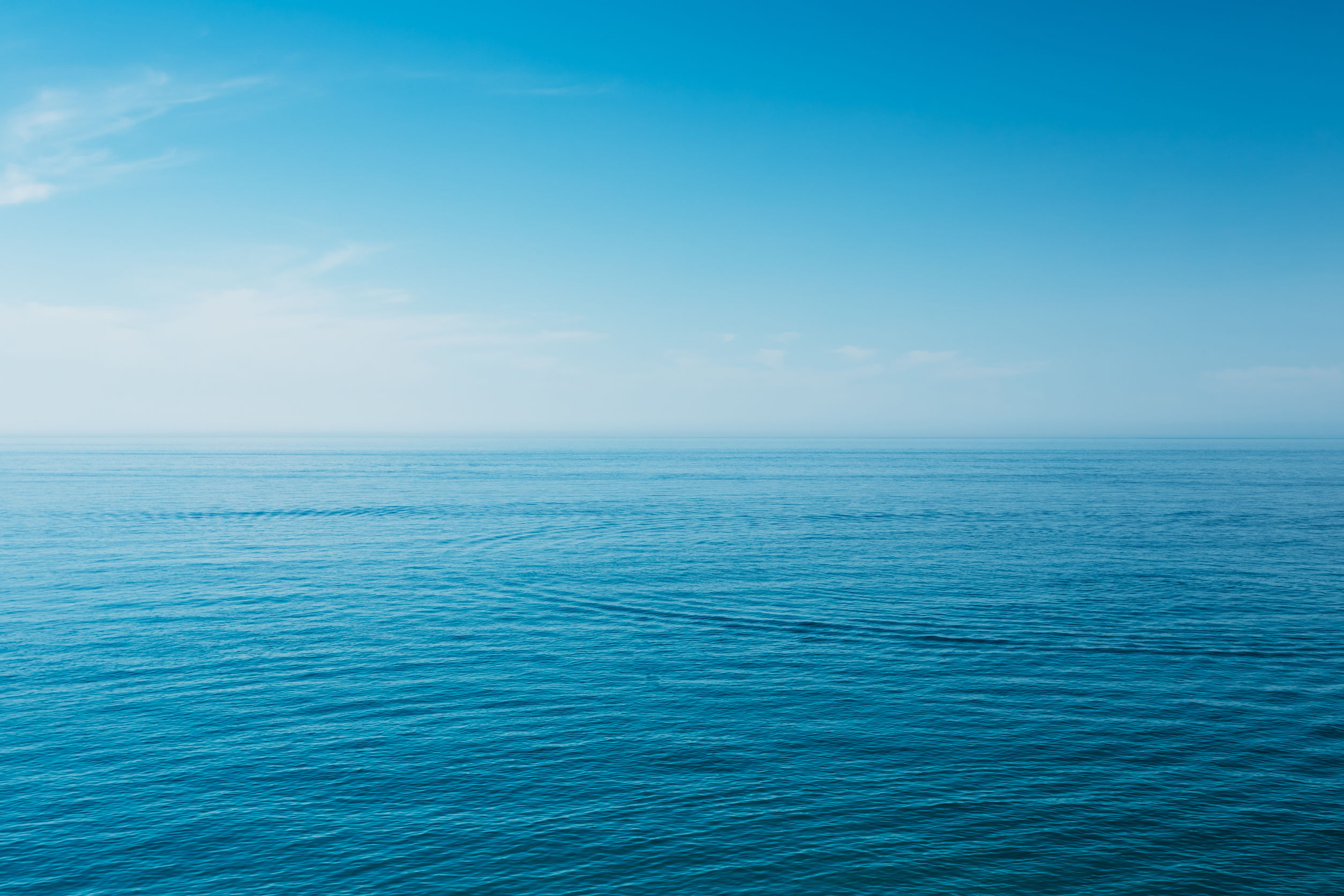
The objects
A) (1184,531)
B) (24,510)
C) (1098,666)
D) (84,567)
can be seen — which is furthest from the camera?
(24,510)

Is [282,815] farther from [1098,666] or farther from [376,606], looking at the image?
[1098,666]

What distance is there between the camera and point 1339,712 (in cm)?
4088

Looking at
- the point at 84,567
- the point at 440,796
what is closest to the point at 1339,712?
the point at 440,796

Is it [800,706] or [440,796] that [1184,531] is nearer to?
[800,706]

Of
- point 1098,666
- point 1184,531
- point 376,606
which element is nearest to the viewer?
point 1098,666

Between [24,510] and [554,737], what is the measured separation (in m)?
119

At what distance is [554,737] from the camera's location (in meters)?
38.9

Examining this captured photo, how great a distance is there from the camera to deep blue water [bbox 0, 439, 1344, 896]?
2928 cm

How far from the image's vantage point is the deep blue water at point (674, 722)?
29.3 metres

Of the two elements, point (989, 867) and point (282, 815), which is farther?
point (282, 815)

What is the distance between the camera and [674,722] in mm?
40875

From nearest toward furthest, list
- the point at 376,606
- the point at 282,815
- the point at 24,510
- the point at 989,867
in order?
the point at 989,867, the point at 282,815, the point at 376,606, the point at 24,510

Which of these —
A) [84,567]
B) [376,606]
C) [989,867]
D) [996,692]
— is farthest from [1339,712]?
[84,567]

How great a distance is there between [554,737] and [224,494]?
13556 cm
